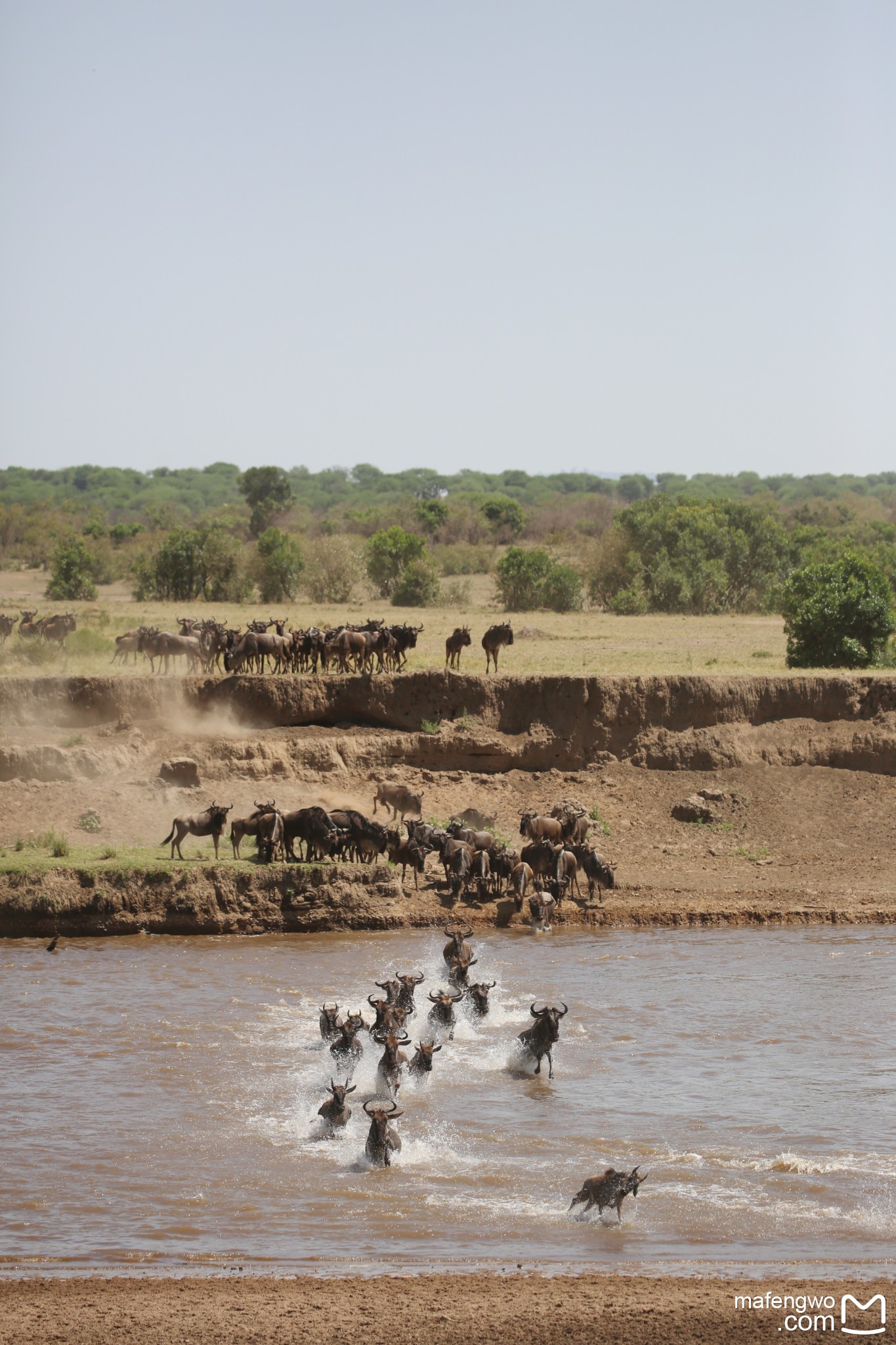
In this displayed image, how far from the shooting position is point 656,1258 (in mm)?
10836

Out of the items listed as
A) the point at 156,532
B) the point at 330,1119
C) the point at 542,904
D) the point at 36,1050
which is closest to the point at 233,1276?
the point at 330,1119

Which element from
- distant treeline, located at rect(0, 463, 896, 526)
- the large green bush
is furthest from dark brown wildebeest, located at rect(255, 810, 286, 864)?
distant treeline, located at rect(0, 463, 896, 526)

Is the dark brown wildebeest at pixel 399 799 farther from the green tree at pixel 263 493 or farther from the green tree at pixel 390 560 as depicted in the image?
the green tree at pixel 263 493

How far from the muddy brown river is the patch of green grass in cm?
518

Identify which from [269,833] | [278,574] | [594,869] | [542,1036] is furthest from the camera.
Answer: [278,574]

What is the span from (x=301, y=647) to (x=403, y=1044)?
587 inches

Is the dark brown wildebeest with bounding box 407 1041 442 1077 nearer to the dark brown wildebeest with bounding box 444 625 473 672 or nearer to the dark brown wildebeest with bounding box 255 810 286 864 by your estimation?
the dark brown wildebeest with bounding box 255 810 286 864

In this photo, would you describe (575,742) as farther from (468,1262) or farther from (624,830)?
(468,1262)

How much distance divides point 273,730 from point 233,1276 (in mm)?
18049

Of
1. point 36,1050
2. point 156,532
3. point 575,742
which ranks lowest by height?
point 36,1050

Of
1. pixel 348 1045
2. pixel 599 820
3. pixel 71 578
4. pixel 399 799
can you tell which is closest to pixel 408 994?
pixel 348 1045

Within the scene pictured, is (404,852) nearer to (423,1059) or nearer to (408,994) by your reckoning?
(408,994)

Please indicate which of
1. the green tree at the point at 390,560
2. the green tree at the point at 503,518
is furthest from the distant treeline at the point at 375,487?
the green tree at the point at 390,560

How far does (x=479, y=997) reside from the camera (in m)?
17.0
